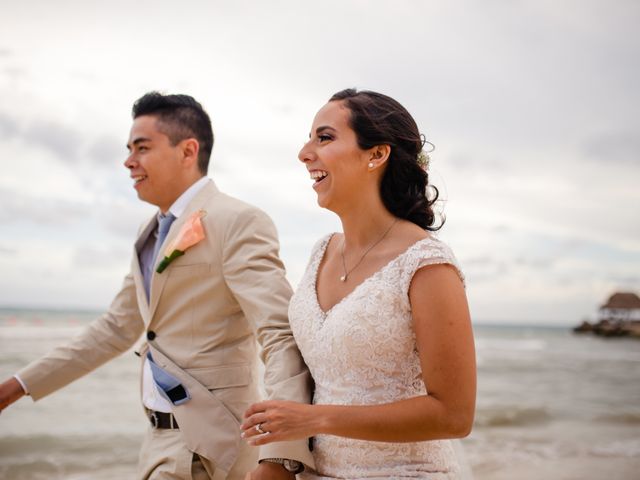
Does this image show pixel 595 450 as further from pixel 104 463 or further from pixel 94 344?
pixel 94 344

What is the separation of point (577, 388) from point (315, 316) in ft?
54.7

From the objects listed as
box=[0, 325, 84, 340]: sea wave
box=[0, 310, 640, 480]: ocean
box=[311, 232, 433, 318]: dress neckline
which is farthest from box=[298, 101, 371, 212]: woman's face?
box=[0, 325, 84, 340]: sea wave

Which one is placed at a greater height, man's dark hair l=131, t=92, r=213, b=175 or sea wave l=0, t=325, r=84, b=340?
man's dark hair l=131, t=92, r=213, b=175

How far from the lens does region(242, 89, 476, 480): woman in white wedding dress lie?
2113 millimetres

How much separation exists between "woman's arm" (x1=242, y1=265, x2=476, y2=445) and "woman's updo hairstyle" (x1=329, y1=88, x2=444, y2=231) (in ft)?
1.35

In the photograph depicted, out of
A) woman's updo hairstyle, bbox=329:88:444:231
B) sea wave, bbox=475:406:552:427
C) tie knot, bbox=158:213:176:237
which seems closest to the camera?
woman's updo hairstyle, bbox=329:88:444:231

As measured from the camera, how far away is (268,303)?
2.85 m

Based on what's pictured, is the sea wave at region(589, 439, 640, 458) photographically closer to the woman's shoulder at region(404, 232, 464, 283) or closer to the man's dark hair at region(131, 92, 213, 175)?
the man's dark hair at region(131, 92, 213, 175)

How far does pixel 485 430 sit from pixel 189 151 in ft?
29.1

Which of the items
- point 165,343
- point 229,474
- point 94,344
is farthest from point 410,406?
point 94,344

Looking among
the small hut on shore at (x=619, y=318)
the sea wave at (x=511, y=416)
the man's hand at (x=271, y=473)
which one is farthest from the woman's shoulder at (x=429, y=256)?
the small hut on shore at (x=619, y=318)

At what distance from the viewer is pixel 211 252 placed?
313 centimetres

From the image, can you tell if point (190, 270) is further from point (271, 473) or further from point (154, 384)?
point (271, 473)

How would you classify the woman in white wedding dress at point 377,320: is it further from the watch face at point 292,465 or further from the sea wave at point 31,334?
the sea wave at point 31,334
